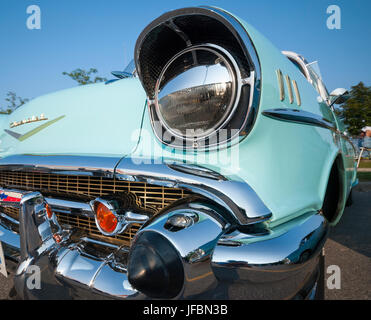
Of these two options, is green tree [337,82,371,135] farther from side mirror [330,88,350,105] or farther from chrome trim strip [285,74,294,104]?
chrome trim strip [285,74,294,104]

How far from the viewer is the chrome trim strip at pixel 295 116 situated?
942mm

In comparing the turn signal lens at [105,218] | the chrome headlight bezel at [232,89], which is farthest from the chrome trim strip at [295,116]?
the turn signal lens at [105,218]

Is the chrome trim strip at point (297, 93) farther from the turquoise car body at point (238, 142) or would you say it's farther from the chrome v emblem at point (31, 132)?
the chrome v emblem at point (31, 132)

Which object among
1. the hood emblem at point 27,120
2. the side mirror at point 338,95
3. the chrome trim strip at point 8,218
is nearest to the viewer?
the chrome trim strip at point 8,218

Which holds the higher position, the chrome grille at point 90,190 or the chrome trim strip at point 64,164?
the chrome trim strip at point 64,164

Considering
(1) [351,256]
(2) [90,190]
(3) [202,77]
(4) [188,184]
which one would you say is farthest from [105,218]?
(1) [351,256]

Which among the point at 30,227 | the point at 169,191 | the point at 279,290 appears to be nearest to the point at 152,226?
the point at 169,191

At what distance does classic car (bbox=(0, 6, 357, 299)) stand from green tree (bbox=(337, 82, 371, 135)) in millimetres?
15593

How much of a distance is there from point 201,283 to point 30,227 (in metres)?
0.69

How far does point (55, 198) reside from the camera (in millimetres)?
1178

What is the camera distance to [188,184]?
89 centimetres

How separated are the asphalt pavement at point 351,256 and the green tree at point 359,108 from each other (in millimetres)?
13474

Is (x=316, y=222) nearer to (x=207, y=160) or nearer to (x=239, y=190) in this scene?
(x=239, y=190)

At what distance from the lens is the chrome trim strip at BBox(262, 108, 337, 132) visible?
0.94 metres
